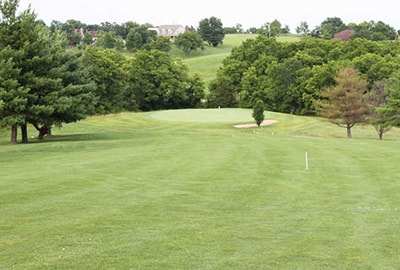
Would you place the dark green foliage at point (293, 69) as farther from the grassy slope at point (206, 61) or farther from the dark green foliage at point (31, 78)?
the dark green foliage at point (31, 78)

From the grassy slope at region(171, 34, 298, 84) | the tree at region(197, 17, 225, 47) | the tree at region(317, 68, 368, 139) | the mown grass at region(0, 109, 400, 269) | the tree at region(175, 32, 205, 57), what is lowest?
the mown grass at region(0, 109, 400, 269)

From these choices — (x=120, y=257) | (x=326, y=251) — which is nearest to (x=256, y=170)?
(x=326, y=251)

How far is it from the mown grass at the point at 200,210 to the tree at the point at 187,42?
127392 millimetres

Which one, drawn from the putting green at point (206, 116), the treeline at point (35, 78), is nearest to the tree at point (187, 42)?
the putting green at point (206, 116)

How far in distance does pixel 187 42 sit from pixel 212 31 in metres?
25.8

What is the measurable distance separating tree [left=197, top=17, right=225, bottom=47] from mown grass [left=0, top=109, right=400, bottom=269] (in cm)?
14714

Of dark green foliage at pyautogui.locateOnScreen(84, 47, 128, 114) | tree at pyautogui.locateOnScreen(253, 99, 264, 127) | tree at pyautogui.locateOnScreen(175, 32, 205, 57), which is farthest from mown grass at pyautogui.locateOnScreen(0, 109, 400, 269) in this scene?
tree at pyautogui.locateOnScreen(175, 32, 205, 57)

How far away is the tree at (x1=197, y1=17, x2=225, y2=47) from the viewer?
172 m

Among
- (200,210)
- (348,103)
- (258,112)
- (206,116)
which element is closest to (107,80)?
(206,116)

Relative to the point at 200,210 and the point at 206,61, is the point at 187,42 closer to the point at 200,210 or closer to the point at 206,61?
the point at 206,61

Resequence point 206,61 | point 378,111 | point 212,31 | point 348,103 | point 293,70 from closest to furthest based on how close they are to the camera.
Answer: point 378,111 < point 348,103 < point 293,70 < point 206,61 < point 212,31

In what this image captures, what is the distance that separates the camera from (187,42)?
154250 mm

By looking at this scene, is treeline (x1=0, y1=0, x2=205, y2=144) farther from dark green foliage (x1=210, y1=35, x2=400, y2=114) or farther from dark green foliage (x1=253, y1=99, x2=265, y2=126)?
dark green foliage (x1=210, y1=35, x2=400, y2=114)

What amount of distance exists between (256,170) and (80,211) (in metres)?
11.3
